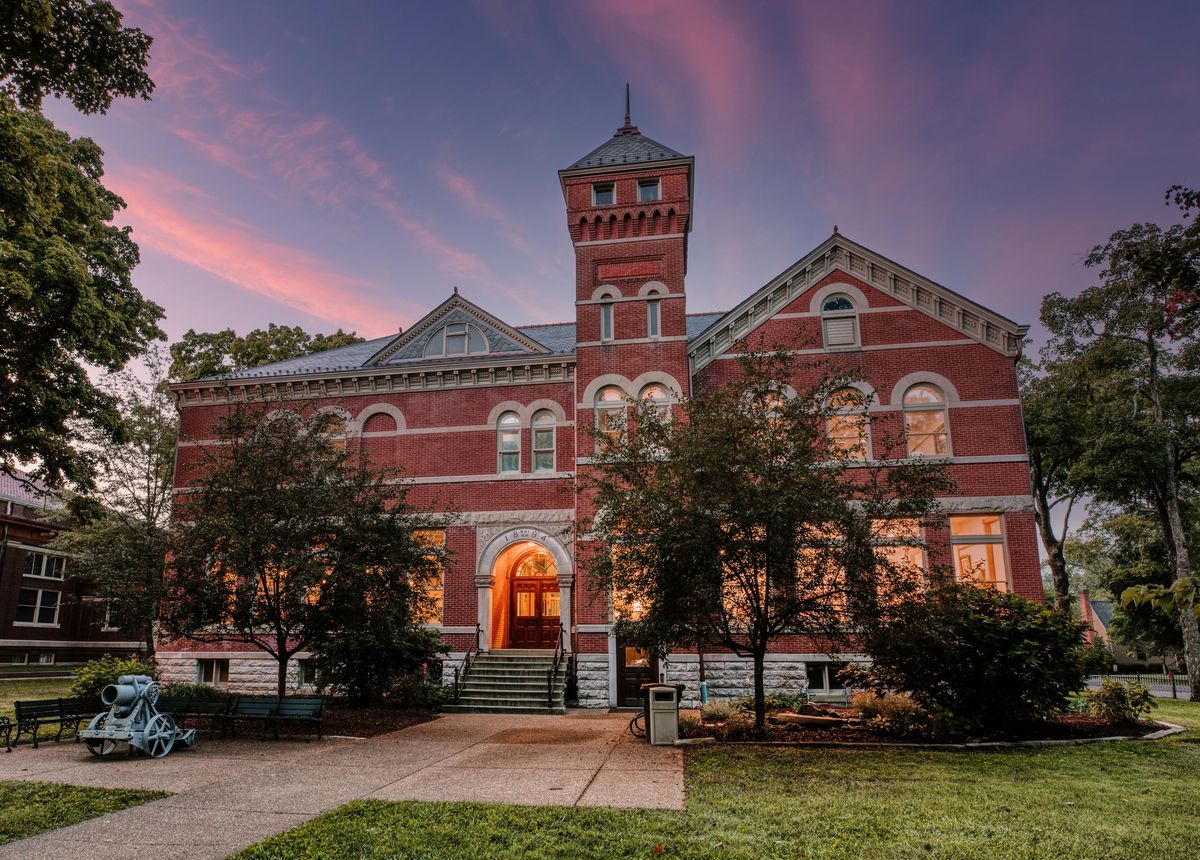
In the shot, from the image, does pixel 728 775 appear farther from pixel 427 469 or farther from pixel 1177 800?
pixel 427 469

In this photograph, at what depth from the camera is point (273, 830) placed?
769cm

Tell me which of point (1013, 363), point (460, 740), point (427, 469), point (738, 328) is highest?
point (738, 328)

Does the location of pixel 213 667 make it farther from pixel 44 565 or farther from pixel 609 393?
pixel 44 565

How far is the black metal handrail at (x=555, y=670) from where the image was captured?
18.6 metres

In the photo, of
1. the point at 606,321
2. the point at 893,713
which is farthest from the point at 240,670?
the point at 893,713

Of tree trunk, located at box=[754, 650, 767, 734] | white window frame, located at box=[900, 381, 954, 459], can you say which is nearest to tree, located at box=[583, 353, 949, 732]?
tree trunk, located at box=[754, 650, 767, 734]

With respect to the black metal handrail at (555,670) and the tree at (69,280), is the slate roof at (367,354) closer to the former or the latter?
the tree at (69,280)

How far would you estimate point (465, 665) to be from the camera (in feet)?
65.6

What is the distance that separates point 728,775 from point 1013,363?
15621 mm

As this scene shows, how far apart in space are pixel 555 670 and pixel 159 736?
989 centimetres

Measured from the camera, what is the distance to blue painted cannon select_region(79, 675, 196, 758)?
38.5 ft

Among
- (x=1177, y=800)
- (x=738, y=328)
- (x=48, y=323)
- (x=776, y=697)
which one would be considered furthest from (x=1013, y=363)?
(x=48, y=323)

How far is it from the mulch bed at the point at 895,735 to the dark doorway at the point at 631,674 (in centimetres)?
499

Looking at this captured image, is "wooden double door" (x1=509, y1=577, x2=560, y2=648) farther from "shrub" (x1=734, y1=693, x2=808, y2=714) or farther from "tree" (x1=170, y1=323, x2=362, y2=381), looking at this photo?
"tree" (x1=170, y1=323, x2=362, y2=381)
